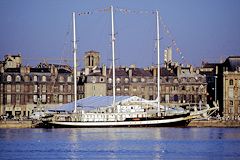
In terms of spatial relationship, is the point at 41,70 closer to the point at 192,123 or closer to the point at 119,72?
the point at 119,72

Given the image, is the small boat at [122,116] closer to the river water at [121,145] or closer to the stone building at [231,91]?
the river water at [121,145]

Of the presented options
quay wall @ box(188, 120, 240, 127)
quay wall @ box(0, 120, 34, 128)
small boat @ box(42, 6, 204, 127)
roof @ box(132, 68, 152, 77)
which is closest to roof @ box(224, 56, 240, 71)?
roof @ box(132, 68, 152, 77)

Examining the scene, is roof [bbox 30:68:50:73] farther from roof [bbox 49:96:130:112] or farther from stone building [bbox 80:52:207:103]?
roof [bbox 49:96:130:112]

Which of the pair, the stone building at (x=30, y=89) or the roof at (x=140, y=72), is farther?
the roof at (x=140, y=72)

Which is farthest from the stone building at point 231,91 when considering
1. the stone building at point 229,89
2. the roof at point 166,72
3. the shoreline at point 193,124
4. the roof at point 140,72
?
Answer: the shoreline at point 193,124

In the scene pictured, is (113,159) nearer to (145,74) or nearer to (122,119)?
(122,119)

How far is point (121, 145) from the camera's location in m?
84.8

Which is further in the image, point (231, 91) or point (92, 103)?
point (231, 91)

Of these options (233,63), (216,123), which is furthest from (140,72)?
(216,123)

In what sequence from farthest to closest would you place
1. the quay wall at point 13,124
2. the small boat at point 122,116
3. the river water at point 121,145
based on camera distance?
1. the quay wall at point 13,124
2. the small boat at point 122,116
3. the river water at point 121,145

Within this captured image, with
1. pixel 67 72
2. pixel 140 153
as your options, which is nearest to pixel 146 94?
pixel 67 72

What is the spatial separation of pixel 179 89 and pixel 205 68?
15011 mm

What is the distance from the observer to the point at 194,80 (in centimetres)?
14425

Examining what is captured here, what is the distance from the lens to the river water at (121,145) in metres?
74.2
